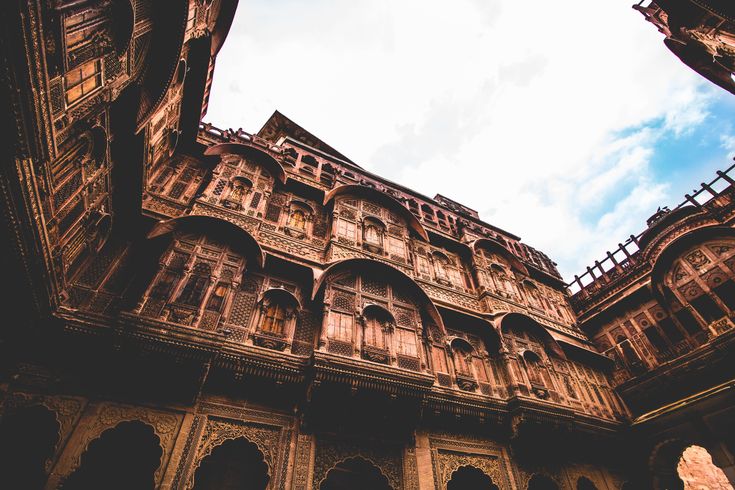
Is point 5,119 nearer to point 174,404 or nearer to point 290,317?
point 174,404

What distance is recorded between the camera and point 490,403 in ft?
31.9

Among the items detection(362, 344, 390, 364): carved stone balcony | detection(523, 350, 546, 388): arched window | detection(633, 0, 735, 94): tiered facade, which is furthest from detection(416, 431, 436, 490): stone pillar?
detection(633, 0, 735, 94): tiered facade

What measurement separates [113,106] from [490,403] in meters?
11.7

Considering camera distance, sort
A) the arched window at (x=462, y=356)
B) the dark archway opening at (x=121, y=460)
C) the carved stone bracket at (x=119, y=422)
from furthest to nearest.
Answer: the arched window at (x=462, y=356) → the dark archway opening at (x=121, y=460) → the carved stone bracket at (x=119, y=422)

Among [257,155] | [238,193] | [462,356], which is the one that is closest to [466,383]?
[462,356]

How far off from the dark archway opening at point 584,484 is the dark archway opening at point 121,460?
11.3m

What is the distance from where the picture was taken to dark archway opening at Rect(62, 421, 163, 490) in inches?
255

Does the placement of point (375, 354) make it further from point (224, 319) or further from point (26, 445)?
point (26, 445)

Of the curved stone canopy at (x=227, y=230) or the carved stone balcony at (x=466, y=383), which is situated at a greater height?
the curved stone canopy at (x=227, y=230)

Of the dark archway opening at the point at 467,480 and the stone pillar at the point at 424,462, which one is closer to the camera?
the stone pillar at the point at 424,462

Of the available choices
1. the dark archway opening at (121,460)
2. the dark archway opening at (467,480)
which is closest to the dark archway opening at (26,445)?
the dark archway opening at (121,460)

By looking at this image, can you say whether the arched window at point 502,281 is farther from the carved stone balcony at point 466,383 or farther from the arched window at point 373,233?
the arched window at point 373,233

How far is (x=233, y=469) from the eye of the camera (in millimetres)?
7410

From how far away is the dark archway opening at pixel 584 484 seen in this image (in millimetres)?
10289
